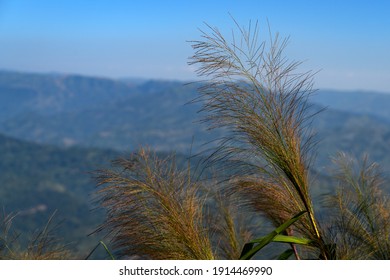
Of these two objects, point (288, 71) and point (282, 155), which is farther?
point (288, 71)

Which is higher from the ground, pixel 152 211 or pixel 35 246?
pixel 152 211

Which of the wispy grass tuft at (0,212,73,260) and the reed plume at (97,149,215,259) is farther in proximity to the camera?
the wispy grass tuft at (0,212,73,260)

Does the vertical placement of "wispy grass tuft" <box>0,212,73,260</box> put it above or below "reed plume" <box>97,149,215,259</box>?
below

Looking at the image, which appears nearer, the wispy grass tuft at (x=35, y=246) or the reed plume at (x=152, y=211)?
the reed plume at (x=152, y=211)

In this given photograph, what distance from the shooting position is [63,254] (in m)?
1.65

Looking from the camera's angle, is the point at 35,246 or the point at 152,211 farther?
the point at 35,246

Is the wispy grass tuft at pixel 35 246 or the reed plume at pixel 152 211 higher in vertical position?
the reed plume at pixel 152 211

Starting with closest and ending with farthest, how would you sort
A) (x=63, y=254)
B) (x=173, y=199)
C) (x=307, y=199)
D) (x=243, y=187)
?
(x=307, y=199) < (x=173, y=199) < (x=243, y=187) < (x=63, y=254)

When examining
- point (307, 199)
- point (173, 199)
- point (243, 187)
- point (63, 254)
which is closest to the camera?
point (307, 199)
